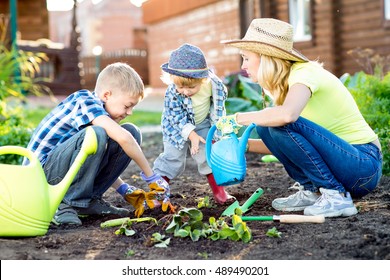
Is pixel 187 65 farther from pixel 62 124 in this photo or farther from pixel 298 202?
pixel 298 202

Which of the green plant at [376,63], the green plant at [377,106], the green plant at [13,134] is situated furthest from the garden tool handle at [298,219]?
the green plant at [376,63]

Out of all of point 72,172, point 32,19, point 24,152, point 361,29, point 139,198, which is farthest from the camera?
point 32,19

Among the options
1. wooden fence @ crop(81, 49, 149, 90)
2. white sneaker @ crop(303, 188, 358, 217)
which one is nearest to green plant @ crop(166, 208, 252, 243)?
white sneaker @ crop(303, 188, 358, 217)

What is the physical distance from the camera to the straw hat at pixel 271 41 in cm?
325

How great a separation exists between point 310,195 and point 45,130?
1.33m

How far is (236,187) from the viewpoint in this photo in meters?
4.23

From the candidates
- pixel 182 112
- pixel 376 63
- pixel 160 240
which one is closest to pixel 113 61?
pixel 376 63

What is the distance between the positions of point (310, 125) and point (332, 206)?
1.27ft

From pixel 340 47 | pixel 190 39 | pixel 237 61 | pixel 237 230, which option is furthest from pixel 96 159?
pixel 190 39

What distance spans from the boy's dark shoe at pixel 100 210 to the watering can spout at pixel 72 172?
0.42m

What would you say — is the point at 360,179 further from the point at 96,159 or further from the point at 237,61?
the point at 237,61

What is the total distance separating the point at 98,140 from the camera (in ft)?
10.3

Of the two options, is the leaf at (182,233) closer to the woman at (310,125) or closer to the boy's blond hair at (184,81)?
the woman at (310,125)

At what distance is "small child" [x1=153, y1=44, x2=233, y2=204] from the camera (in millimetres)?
3621
